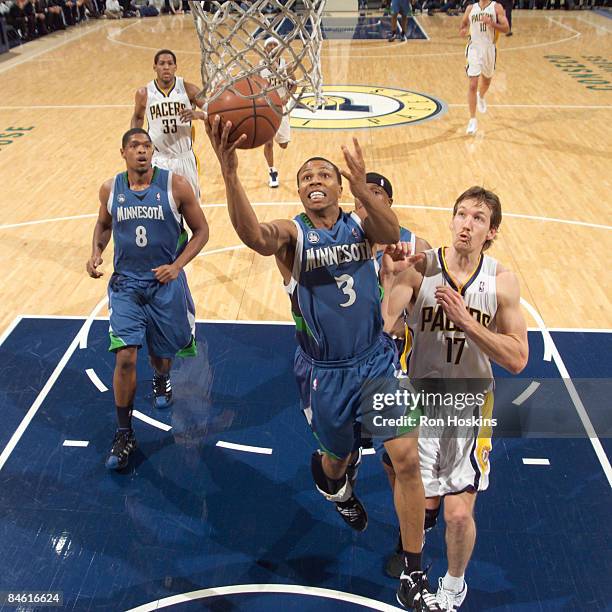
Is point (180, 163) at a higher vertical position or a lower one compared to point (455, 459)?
lower

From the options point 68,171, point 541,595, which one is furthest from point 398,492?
point 68,171

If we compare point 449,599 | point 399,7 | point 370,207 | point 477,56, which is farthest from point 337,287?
point 399,7

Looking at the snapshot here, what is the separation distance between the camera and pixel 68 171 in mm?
9789

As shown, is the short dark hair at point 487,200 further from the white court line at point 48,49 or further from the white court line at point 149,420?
the white court line at point 48,49

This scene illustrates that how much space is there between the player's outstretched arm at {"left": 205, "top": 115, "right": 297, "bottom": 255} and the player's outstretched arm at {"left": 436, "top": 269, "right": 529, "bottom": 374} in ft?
2.50

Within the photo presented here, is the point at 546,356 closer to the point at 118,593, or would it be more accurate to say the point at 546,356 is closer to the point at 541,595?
the point at 541,595

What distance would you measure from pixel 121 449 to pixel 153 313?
86 cm

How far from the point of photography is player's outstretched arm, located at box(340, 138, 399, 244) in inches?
124

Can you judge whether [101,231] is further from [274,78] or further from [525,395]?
[525,395]

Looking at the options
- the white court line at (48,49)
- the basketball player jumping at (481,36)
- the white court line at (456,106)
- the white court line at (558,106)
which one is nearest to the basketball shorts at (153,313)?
the basketball player jumping at (481,36)

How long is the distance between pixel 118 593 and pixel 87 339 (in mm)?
2646

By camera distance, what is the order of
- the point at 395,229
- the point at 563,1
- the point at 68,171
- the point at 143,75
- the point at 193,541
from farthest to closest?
the point at 563,1 → the point at 143,75 → the point at 68,171 → the point at 193,541 → the point at 395,229

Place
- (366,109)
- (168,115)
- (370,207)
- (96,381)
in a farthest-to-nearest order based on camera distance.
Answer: (366,109) < (168,115) < (96,381) < (370,207)

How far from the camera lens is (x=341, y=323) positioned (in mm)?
3559
